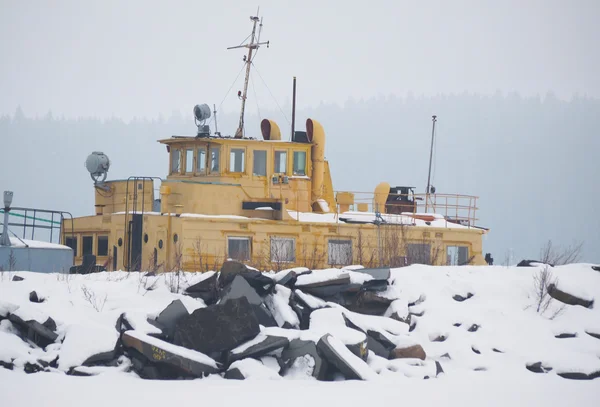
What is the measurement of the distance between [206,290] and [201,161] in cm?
1052

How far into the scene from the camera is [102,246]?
1067 inches

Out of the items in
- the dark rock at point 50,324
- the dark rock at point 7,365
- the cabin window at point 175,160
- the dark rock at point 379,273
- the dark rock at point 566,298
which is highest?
the cabin window at point 175,160

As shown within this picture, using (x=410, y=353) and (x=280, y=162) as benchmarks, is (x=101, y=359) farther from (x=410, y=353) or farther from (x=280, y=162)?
(x=280, y=162)

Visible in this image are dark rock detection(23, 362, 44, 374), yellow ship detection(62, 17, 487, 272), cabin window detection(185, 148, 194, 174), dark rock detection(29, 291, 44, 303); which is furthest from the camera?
cabin window detection(185, 148, 194, 174)

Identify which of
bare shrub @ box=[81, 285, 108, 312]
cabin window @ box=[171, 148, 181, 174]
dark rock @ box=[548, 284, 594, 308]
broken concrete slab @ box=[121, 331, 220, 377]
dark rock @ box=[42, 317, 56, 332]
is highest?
cabin window @ box=[171, 148, 181, 174]

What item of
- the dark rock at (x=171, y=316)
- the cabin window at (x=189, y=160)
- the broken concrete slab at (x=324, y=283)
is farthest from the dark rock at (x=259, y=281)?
the cabin window at (x=189, y=160)

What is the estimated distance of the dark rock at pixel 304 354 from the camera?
1492cm

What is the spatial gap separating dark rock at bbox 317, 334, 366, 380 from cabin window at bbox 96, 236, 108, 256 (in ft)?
43.9

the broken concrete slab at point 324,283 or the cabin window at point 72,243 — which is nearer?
the broken concrete slab at point 324,283

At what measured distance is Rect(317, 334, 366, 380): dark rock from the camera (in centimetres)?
1482

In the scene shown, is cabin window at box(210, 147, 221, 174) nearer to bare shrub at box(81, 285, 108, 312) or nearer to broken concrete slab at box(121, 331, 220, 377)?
bare shrub at box(81, 285, 108, 312)

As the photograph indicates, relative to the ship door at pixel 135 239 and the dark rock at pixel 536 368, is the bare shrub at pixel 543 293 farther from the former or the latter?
the ship door at pixel 135 239

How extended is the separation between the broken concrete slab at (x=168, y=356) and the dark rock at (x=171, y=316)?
0.81 m

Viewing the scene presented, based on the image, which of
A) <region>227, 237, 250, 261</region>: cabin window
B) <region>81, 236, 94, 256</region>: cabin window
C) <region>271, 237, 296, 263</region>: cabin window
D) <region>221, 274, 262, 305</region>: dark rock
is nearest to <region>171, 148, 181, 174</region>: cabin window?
<region>81, 236, 94, 256</region>: cabin window
